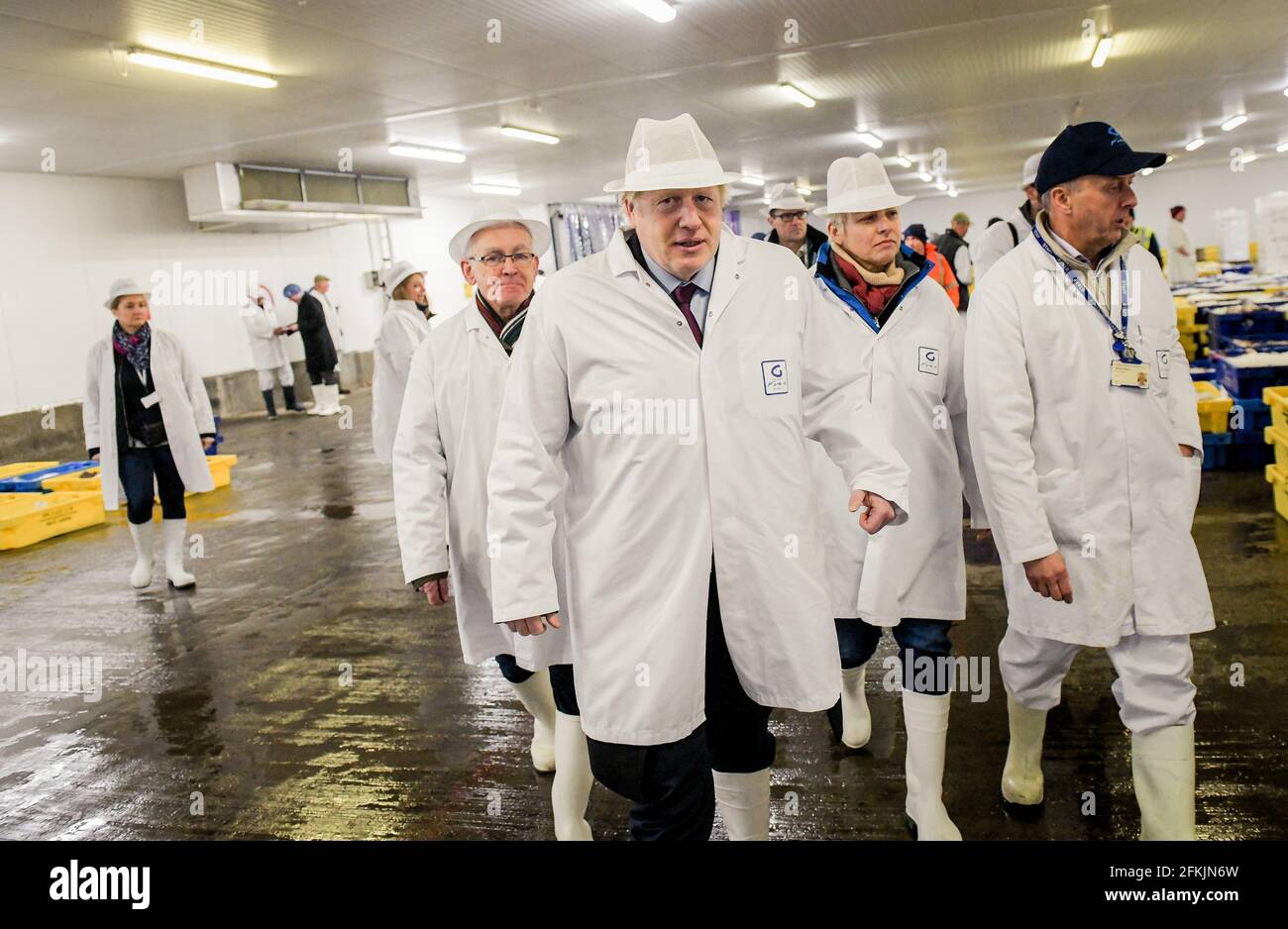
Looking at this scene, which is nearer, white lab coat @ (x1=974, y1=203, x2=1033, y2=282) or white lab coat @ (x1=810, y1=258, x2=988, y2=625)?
white lab coat @ (x1=810, y1=258, x2=988, y2=625)

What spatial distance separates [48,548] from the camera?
7262 mm

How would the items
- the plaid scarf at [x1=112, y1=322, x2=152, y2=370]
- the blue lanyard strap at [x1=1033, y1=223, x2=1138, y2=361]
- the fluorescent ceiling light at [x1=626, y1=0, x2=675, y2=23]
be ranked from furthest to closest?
the fluorescent ceiling light at [x1=626, y1=0, x2=675, y2=23] → the plaid scarf at [x1=112, y1=322, x2=152, y2=370] → the blue lanyard strap at [x1=1033, y1=223, x2=1138, y2=361]

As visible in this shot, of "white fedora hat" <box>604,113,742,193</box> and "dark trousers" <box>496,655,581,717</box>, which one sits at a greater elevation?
"white fedora hat" <box>604,113,742,193</box>

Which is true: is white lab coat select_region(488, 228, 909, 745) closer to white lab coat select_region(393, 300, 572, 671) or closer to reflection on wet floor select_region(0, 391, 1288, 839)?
white lab coat select_region(393, 300, 572, 671)

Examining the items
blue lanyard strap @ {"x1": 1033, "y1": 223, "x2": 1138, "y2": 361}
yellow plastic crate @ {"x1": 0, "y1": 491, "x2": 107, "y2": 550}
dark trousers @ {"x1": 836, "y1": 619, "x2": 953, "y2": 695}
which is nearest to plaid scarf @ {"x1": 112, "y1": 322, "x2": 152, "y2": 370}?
yellow plastic crate @ {"x1": 0, "y1": 491, "x2": 107, "y2": 550}

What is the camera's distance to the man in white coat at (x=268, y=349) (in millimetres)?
14523

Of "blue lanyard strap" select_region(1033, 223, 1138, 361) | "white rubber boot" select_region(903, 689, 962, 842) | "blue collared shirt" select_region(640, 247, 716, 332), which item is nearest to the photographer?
"blue collared shirt" select_region(640, 247, 716, 332)

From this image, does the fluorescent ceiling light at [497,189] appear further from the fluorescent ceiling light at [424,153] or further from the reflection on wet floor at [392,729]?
the reflection on wet floor at [392,729]

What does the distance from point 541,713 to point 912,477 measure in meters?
1.51

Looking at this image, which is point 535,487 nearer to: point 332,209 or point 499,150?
point 499,150

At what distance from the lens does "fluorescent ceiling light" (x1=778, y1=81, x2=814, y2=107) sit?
10.8 m

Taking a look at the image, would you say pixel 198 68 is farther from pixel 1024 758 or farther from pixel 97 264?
pixel 1024 758

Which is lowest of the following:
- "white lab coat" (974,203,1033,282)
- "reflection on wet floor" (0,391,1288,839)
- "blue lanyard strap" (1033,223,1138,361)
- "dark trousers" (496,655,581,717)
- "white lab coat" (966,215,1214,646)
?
"reflection on wet floor" (0,391,1288,839)
